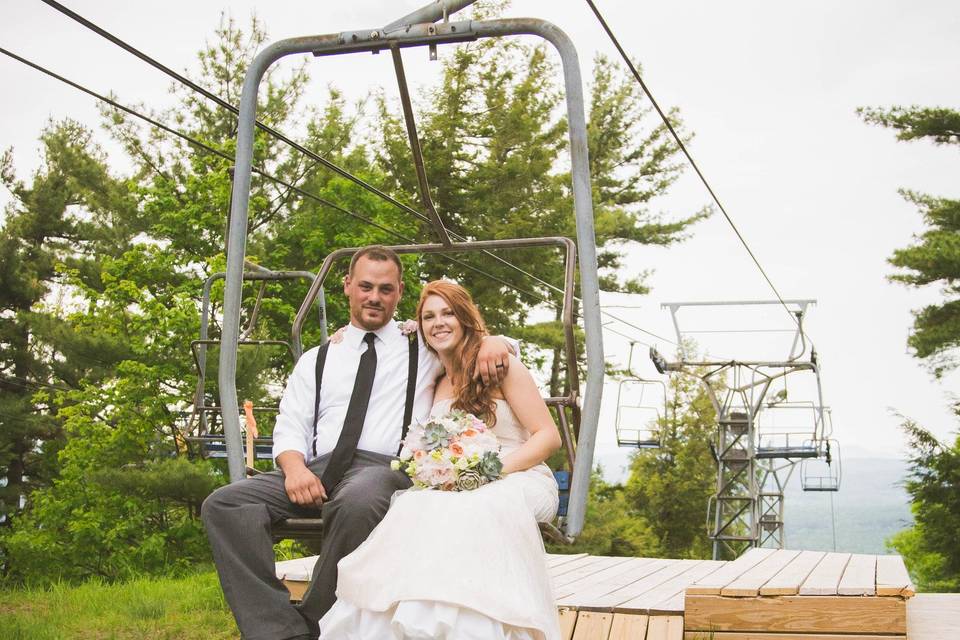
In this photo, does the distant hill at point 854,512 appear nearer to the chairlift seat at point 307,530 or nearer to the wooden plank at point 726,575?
the wooden plank at point 726,575

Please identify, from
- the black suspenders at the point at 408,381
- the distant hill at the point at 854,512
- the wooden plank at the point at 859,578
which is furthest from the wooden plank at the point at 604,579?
the distant hill at the point at 854,512

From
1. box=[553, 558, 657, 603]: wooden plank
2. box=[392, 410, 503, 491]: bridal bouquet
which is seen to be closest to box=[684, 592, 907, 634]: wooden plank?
box=[553, 558, 657, 603]: wooden plank

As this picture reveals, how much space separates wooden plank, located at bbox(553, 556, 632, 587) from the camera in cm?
581

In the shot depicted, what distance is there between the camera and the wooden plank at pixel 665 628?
4677mm

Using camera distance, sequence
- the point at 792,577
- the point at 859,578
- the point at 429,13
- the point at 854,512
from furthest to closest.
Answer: the point at 854,512
the point at 792,577
the point at 859,578
the point at 429,13

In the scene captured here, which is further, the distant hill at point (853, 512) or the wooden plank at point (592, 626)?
the distant hill at point (853, 512)

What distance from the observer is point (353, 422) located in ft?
12.1

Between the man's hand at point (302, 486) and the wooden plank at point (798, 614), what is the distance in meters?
2.00

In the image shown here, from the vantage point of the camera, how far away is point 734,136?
24312mm

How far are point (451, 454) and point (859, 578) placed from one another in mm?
2689

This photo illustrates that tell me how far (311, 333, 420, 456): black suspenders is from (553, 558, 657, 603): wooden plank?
5.35 feet

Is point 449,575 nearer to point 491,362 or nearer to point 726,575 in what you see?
point 491,362

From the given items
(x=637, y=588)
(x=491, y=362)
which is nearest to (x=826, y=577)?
(x=637, y=588)

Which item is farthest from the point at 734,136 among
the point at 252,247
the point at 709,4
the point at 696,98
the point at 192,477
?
the point at 192,477
